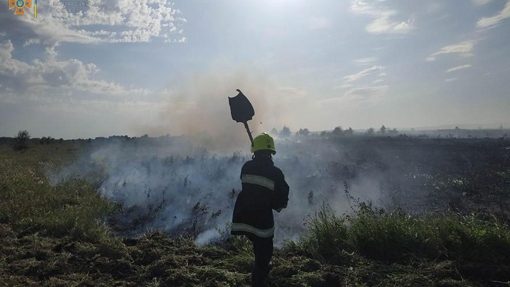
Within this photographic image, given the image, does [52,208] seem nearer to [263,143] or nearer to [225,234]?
[225,234]

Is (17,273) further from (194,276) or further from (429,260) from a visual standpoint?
(429,260)

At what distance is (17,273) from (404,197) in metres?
11.0

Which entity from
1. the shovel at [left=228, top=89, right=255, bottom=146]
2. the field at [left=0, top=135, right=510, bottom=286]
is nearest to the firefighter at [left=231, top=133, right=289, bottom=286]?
the field at [left=0, top=135, right=510, bottom=286]

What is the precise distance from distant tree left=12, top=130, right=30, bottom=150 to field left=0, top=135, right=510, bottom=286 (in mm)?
20903

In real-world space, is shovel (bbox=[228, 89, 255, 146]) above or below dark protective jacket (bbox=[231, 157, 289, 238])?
above

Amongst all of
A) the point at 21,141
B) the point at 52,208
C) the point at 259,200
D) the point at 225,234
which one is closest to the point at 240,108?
the point at 259,200

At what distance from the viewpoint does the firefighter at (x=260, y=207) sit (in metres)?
4.22

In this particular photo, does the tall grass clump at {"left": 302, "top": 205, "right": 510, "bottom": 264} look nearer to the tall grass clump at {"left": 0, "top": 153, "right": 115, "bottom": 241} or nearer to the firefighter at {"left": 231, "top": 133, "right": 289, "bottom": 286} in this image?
the firefighter at {"left": 231, "top": 133, "right": 289, "bottom": 286}

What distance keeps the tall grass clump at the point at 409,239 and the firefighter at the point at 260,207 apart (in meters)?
1.34

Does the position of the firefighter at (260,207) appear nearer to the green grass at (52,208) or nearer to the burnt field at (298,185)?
the green grass at (52,208)

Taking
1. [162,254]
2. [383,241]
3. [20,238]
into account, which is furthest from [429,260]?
[20,238]

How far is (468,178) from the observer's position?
12.8m

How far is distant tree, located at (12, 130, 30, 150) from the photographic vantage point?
2984cm

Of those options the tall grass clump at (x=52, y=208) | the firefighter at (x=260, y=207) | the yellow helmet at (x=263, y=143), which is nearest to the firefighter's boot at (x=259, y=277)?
the firefighter at (x=260, y=207)
